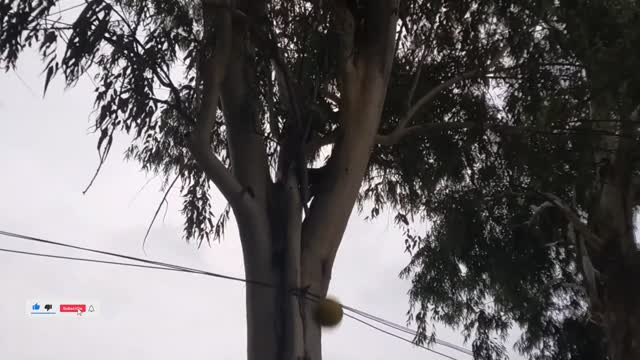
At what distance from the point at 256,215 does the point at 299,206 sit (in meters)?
0.26

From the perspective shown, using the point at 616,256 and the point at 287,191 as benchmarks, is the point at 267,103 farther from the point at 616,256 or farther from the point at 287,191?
the point at 616,256

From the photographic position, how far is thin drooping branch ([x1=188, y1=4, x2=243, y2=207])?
12.2 ft

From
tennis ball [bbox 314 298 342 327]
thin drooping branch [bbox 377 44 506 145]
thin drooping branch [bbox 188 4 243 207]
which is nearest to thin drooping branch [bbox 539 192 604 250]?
thin drooping branch [bbox 377 44 506 145]

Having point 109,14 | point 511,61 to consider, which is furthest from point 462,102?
point 109,14

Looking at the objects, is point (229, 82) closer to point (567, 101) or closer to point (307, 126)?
point (307, 126)

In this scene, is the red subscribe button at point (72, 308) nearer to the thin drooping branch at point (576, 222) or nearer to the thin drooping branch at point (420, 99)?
the thin drooping branch at point (420, 99)

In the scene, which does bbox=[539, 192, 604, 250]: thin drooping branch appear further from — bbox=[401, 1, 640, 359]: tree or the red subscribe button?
the red subscribe button

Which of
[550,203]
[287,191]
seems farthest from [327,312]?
[550,203]

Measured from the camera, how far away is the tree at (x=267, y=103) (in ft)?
12.4

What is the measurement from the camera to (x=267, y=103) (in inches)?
179

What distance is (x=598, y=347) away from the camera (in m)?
9.02

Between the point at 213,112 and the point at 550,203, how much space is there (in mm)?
4151

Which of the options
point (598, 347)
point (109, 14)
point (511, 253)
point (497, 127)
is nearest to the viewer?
point (109, 14)

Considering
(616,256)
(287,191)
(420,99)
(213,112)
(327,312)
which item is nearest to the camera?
(213,112)
